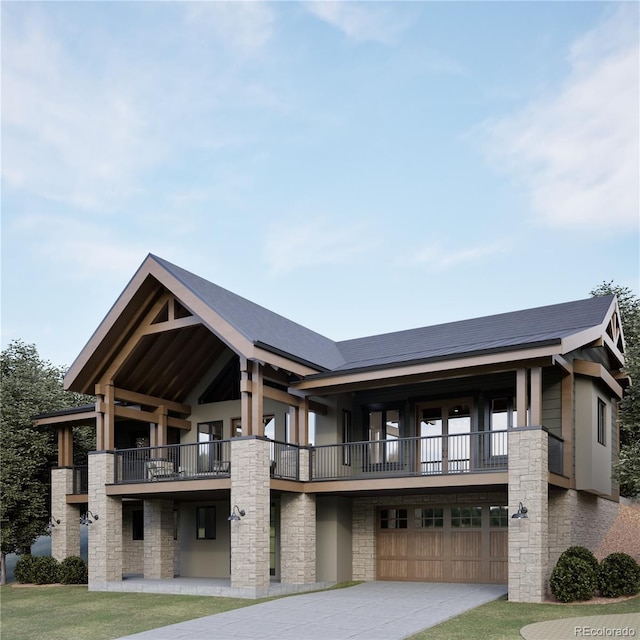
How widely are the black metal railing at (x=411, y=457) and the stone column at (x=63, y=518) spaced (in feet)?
32.8

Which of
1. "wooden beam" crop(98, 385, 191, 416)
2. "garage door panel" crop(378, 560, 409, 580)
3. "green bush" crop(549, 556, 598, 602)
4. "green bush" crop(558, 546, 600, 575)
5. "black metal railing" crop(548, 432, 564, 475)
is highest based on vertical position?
"wooden beam" crop(98, 385, 191, 416)

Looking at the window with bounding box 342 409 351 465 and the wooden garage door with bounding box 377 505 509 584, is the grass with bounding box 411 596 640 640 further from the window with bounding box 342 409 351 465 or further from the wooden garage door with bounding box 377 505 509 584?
the window with bounding box 342 409 351 465

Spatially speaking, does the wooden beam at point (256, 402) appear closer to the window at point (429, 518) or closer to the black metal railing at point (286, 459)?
the black metal railing at point (286, 459)

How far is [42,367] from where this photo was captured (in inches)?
1281

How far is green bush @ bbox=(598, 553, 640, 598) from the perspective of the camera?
56.5ft

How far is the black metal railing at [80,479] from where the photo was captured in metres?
27.1

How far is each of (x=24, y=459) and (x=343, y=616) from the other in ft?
52.9

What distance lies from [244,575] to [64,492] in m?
10.3

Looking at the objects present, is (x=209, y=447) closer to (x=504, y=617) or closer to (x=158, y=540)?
(x=158, y=540)

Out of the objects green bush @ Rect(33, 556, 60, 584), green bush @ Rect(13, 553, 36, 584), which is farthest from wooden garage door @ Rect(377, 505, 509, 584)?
green bush @ Rect(13, 553, 36, 584)

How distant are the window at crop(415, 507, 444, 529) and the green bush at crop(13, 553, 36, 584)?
12587 millimetres

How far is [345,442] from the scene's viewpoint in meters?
22.9

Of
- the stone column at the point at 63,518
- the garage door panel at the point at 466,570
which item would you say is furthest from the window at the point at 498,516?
the stone column at the point at 63,518

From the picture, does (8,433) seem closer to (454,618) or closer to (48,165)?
(48,165)
